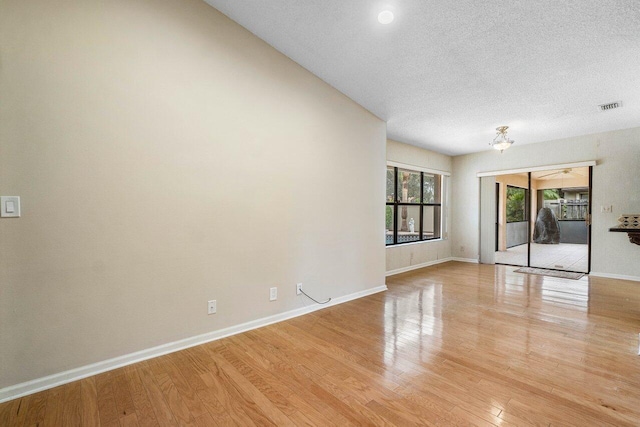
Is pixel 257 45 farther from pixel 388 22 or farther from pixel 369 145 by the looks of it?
pixel 369 145

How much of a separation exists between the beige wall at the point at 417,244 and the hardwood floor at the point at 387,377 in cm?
220

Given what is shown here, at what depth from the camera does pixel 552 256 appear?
19.5ft

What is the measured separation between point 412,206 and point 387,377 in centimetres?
438

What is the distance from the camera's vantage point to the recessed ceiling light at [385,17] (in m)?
2.36

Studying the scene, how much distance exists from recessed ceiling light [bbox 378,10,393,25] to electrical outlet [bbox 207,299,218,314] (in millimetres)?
2928

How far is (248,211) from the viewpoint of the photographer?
281 cm

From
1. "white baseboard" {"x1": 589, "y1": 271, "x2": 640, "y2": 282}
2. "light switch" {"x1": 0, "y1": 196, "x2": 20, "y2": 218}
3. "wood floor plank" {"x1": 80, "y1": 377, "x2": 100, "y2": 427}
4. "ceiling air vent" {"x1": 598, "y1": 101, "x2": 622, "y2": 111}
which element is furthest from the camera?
"white baseboard" {"x1": 589, "y1": 271, "x2": 640, "y2": 282}

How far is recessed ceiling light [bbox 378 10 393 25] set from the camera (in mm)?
2361

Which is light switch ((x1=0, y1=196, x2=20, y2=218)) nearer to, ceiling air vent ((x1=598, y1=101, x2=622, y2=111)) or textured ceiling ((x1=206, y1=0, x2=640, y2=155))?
textured ceiling ((x1=206, y1=0, x2=640, y2=155))

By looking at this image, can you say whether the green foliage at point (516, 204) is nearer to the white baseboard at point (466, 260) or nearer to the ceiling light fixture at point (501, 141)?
the white baseboard at point (466, 260)

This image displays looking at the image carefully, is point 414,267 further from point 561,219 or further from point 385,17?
point 385,17

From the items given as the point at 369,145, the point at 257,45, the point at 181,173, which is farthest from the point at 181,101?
the point at 369,145

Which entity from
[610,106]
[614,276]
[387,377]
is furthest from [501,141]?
[387,377]

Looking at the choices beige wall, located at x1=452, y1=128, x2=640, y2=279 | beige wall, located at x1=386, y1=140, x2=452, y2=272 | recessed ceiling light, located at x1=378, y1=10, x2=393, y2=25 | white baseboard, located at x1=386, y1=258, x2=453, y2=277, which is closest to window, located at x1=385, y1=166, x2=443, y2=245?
beige wall, located at x1=386, y1=140, x2=452, y2=272
